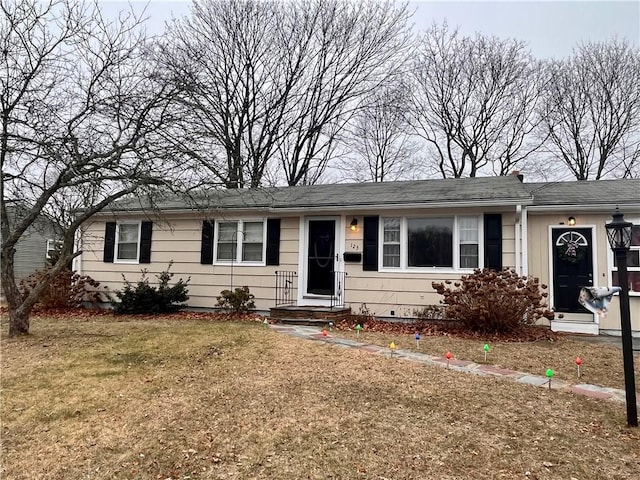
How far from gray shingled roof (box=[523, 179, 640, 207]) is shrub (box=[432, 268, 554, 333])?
6.79 ft

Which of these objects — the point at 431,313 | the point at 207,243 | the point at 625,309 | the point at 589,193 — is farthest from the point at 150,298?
the point at 589,193

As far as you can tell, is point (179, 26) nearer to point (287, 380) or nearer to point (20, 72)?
point (20, 72)

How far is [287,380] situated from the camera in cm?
476

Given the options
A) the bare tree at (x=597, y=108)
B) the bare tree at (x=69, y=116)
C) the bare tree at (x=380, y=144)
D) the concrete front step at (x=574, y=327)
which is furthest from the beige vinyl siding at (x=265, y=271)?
the bare tree at (x=597, y=108)

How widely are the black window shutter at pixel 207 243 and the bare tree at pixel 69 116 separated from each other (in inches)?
118

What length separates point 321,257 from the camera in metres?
9.83

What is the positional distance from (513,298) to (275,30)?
52.7ft

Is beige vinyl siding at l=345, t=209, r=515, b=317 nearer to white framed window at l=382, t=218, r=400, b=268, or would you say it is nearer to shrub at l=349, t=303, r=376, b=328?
shrub at l=349, t=303, r=376, b=328

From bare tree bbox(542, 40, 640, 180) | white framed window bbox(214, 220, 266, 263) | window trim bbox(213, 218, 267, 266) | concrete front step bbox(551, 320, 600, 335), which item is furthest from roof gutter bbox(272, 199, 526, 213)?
bare tree bbox(542, 40, 640, 180)

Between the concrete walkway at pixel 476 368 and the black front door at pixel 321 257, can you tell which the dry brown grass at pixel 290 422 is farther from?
the black front door at pixel 321 257

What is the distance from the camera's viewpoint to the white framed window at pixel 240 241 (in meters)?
10.4

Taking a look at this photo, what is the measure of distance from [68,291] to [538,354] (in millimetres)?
11022

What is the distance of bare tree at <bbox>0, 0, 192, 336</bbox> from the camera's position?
661 cm

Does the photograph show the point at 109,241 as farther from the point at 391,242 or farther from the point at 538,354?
the point at 538,354
